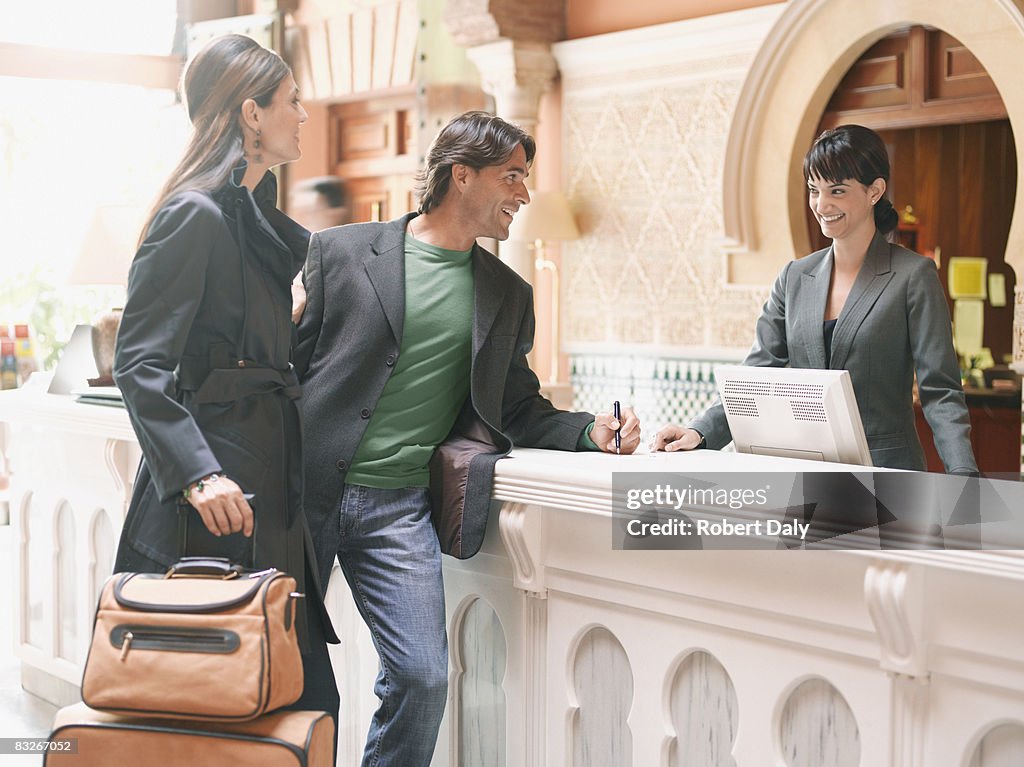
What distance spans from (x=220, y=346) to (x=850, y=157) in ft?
5.28

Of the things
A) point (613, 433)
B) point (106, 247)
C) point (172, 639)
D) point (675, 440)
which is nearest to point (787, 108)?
point (106, 247)

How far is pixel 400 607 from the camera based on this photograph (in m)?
2.58

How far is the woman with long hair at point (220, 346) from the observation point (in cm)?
226

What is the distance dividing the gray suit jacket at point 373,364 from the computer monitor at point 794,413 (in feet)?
1.58

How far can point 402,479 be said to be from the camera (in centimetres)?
263

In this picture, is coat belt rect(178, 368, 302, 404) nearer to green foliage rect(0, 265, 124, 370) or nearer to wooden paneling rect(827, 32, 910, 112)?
wooden paneling rect(827, 32, 910, 112)

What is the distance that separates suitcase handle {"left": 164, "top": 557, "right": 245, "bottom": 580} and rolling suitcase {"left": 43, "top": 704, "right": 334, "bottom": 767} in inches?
9.8

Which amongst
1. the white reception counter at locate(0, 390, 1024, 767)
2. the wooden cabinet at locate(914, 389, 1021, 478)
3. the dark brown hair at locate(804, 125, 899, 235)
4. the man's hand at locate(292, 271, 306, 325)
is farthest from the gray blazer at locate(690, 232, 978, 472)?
the wooden cabinet at locate(914, 389, 1021, 478)

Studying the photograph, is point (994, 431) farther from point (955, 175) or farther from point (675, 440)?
point (675, 440)

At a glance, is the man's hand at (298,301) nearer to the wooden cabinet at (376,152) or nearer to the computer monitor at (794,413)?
the computer monitor at (794,413)

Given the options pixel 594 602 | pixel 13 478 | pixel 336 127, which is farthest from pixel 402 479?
pixel 336 127

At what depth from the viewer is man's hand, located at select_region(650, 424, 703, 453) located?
2.89m

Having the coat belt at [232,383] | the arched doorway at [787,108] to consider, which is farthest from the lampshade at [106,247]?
the arched doorway at [787,108]

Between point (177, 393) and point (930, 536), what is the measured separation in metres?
1.36
